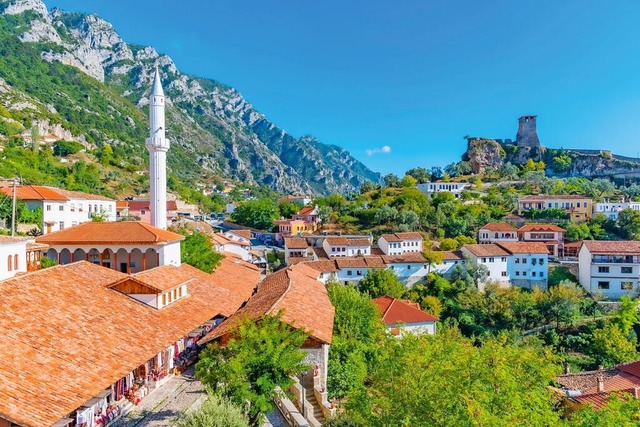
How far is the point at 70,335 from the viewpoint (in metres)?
13.0

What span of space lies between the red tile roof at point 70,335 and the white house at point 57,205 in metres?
27.1

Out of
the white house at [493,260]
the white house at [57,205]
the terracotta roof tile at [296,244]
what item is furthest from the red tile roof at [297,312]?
the terracotta roof tile at [296,244]

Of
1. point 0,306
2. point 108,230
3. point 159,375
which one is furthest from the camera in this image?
point 108,230

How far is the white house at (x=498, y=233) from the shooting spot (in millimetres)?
61781

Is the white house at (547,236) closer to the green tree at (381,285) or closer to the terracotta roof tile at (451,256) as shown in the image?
the terracotta roof tile at (451,256)

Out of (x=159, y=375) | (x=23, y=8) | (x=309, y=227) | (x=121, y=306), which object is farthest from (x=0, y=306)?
(x=23, y=8)

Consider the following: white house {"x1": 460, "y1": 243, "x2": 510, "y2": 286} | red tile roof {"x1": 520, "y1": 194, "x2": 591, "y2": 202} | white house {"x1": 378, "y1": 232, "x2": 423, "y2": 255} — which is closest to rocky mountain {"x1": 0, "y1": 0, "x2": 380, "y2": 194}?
white house {"x1": 378, "y1": 232, "x2": 423, "y2": 255}

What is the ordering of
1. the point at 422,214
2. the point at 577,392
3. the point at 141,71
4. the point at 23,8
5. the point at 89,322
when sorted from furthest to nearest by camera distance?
the point at 141,71 → the point at 23,8 → the point at 422,214 → the point at 577,392 → the point at 89,322

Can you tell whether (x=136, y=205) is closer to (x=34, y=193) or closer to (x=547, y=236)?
(x=34, y=193)

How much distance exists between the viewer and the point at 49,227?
42.3 meters

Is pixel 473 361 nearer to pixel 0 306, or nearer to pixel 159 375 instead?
pixel 159 375

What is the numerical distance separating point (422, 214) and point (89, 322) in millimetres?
64073

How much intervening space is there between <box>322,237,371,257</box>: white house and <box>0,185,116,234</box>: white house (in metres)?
27.6

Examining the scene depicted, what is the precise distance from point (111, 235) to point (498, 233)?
52.2 meters
